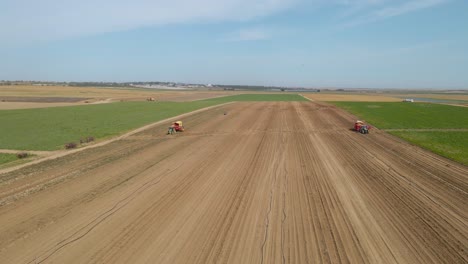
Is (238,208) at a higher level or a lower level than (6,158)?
higher

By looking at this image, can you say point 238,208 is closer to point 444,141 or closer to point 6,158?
point 6,158

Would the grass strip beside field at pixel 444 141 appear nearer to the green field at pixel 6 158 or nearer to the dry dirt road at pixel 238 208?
the dry dirt road at pixel 238 208

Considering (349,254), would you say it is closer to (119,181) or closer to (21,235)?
(21,235)

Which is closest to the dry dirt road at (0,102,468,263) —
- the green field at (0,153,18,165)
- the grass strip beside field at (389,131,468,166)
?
the grass strip beside field at (389,131,468,166)

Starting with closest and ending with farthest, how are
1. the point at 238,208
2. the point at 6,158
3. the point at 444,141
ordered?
the point at 238,208, the point at 6,158, the point at 444,141

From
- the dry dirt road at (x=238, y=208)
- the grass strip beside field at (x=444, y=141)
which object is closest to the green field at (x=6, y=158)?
the dry dirt road at (x=238, y=208)

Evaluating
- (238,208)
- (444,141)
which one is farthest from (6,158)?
(444,141)

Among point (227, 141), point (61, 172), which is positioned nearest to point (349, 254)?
point (61, 172)
